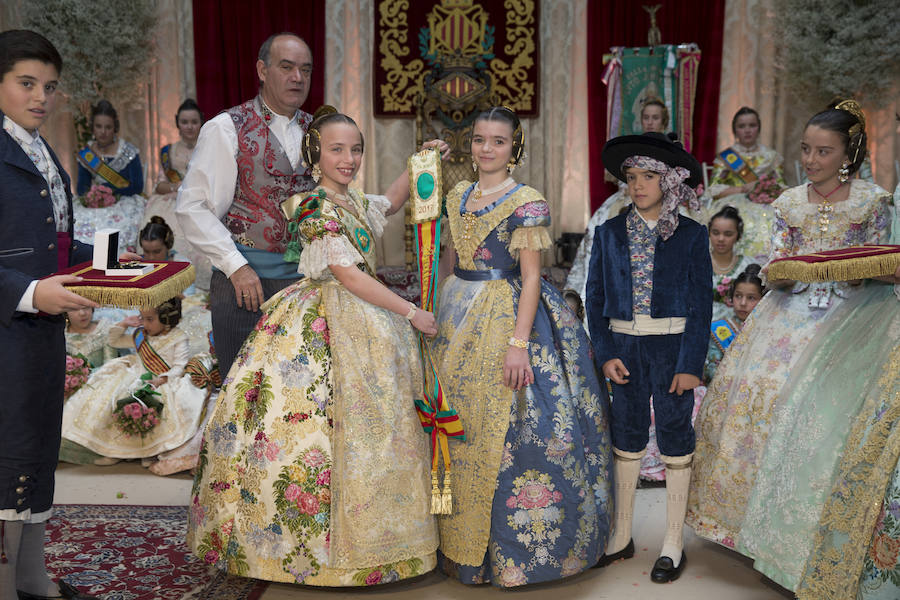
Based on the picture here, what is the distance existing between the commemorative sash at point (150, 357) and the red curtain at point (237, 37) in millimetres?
3527

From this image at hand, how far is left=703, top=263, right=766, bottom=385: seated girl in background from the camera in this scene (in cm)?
509

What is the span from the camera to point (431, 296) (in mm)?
3133

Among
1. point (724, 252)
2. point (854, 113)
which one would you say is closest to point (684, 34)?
point (724, 252)

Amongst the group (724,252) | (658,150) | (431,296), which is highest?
(658,150)

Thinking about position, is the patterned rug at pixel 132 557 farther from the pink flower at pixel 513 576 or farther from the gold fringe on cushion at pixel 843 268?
the gold fringe on cushion at pixel 843 268

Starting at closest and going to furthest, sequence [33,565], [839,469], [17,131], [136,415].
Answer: [17,131]
[839,469]
[33,565]
[136,415]

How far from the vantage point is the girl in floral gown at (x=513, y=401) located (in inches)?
117

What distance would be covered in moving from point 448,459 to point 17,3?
697 cm

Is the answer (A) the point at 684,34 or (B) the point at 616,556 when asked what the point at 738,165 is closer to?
(A) the point at 684,34

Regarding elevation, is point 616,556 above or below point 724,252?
below

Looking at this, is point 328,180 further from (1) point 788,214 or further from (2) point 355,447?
(1) point 788,214

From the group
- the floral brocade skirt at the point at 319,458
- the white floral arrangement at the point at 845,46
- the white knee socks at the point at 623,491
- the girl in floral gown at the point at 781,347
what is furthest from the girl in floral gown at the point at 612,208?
the floral brocade skirt at the point at 319,458

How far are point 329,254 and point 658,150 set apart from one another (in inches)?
48.8

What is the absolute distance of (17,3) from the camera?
25.5ft
